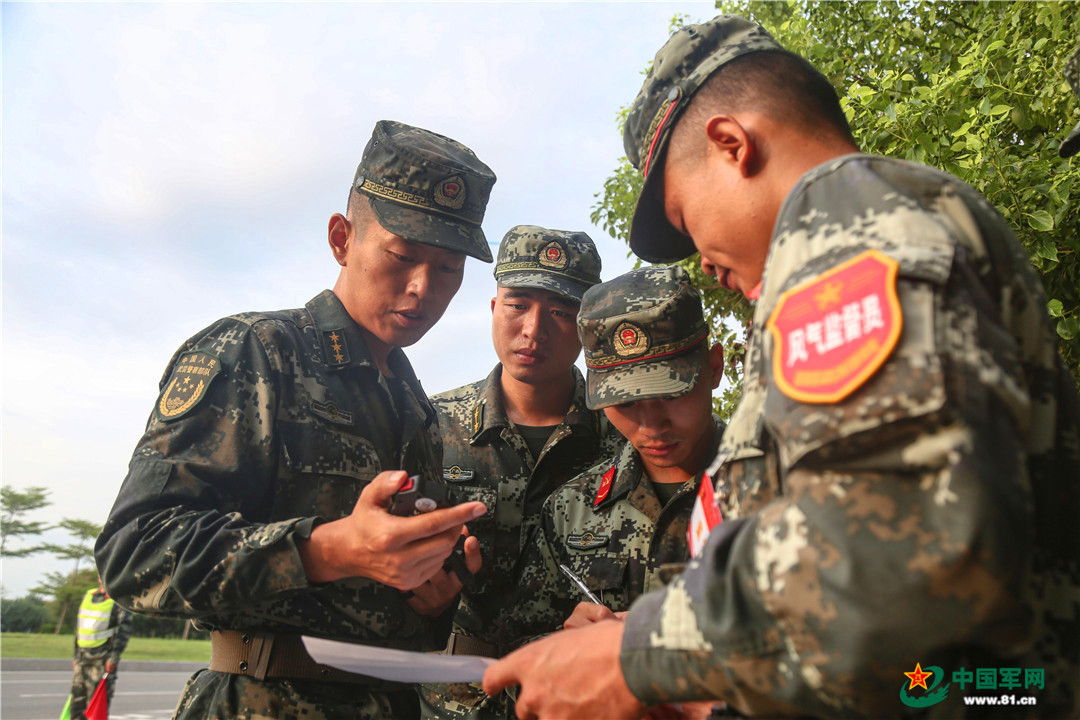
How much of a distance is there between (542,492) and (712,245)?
228 centimetres

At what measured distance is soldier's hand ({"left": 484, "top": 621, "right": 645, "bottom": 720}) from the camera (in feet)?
3.99

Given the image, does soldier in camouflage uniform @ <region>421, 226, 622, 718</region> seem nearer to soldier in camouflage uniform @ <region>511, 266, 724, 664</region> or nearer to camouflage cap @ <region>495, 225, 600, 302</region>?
camouflage cap @ <region>495, 225, 600, 302</region>

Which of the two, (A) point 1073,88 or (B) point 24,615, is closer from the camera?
(A) point 1073,88

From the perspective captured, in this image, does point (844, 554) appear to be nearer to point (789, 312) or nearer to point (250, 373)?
point (789, 312)

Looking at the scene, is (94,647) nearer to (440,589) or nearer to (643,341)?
(440,589)

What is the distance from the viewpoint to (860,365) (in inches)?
38.9

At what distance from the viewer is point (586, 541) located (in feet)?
9.91

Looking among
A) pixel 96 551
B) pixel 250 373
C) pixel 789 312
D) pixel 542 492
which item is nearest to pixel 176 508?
pixel 96 551

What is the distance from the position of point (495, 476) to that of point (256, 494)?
1.72 meters

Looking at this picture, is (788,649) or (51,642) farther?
(51,642)

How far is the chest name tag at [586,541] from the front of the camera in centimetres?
298

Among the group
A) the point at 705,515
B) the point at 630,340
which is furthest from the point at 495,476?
the point at 705,515

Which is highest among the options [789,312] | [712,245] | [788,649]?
[712,245]

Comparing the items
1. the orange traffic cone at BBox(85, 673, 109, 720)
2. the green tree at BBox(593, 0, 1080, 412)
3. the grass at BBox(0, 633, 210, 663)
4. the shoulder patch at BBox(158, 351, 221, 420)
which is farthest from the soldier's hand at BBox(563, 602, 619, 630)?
the grass at BBox(0, 633, 210, 663)
